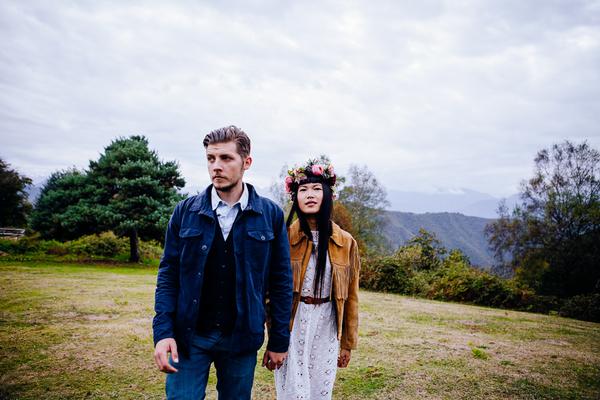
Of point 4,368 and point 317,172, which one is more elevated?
point 317,172

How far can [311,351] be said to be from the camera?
3.03 metres

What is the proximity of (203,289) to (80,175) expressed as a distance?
22769mm

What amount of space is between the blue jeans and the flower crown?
5.04 feet

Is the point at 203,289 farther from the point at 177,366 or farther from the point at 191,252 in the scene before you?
the point at 177,366

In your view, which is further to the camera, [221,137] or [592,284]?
[592,284]

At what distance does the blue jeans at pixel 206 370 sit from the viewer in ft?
7.38

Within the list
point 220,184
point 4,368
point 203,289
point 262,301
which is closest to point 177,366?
point 203,289

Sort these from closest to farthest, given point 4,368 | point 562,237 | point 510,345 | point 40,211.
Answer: point 4,368 < point 510,345 < point 40,211 < point 562,237

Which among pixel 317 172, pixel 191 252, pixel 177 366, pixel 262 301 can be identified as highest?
pixel 317 172

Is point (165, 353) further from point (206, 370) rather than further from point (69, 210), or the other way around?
point (69, 210)

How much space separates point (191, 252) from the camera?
2318mm

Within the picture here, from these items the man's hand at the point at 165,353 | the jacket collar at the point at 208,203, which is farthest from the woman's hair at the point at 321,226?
the man's hand at the point at 165,353

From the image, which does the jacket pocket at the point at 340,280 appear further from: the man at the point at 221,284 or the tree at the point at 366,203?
the tree at the point at 366,203

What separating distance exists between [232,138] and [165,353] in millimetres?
1433
